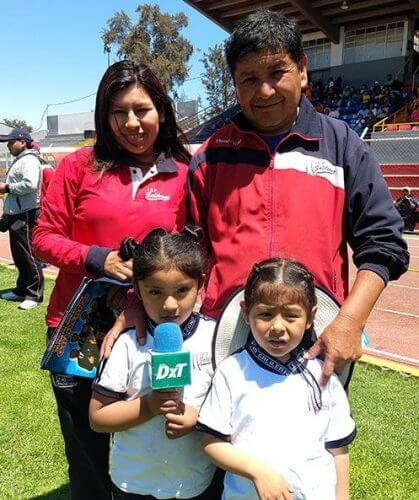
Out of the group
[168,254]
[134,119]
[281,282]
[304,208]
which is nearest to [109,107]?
[134,119]

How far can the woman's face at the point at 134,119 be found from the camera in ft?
6.86

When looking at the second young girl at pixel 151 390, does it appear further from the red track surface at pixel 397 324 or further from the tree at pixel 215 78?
the tree at pixel 215 78

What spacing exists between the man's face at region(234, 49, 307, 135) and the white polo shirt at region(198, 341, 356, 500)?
0.81m

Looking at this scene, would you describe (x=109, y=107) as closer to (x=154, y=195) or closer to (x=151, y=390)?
(x=154, y=195)

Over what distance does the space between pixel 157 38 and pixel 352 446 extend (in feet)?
159

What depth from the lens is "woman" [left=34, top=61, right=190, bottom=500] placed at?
209cm

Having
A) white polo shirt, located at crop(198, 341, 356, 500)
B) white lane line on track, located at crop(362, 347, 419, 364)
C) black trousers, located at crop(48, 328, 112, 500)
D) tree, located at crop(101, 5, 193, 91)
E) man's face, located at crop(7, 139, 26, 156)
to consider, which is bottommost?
white lane line on track, located at crop(362, 347, 419, 364)

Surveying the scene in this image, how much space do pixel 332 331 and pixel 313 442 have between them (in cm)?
34

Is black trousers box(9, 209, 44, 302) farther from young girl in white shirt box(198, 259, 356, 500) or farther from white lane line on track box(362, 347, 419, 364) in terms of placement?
young girl in white shirt box(198, 259, 356, 500)

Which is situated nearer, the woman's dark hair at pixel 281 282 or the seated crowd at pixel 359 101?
the woman's dark hair at pixel 281 282

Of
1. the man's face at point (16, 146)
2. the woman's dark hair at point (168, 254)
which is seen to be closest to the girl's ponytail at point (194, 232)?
the woman's dark hair at point (168, 254)

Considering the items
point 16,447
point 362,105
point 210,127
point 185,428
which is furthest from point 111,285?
point 210,127

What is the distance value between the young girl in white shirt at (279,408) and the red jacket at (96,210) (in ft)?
2.04

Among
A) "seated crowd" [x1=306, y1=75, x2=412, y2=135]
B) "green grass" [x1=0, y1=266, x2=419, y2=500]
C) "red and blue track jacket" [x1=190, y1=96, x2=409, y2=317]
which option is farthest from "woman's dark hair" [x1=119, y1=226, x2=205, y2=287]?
"seated crowd" [x1=306, y1=75, x2=412, y2=135]
